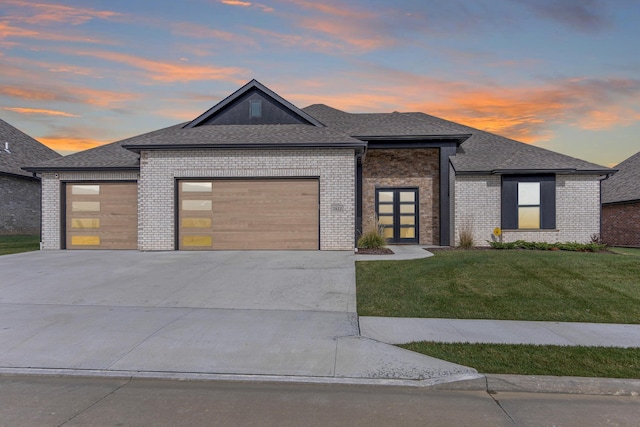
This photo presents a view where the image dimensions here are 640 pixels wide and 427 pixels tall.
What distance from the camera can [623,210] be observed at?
2420 centimetres

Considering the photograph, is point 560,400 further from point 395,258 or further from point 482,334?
point 395,258

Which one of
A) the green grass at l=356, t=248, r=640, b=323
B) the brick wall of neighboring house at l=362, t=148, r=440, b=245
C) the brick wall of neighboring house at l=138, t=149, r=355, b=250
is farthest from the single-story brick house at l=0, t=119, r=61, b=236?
the green grass at l=356, t=248, r=640, b=323

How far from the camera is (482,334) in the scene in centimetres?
690

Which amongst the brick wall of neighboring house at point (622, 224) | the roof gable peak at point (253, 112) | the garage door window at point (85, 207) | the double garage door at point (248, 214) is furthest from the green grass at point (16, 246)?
the brick wall of neighboring house at point (622, 224)

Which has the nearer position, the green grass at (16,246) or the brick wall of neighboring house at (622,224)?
the green grass at (16,246)

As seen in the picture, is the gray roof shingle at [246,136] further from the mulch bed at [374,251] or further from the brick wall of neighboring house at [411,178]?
the mulch bed at [374,251]

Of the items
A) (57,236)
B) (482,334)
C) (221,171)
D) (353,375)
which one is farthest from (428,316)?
(57,236)

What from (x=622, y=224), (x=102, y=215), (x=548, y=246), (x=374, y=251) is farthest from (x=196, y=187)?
(x=622, y=224)

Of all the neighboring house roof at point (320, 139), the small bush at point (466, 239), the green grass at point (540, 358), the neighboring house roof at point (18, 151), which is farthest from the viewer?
the neighboring house roof at point (18, 151)

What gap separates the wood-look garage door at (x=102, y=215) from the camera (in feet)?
54.5

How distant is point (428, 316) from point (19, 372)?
21.0 feet

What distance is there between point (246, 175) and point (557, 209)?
13.0 m

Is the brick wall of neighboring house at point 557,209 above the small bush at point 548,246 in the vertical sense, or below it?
above

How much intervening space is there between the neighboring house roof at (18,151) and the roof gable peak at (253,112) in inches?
638
